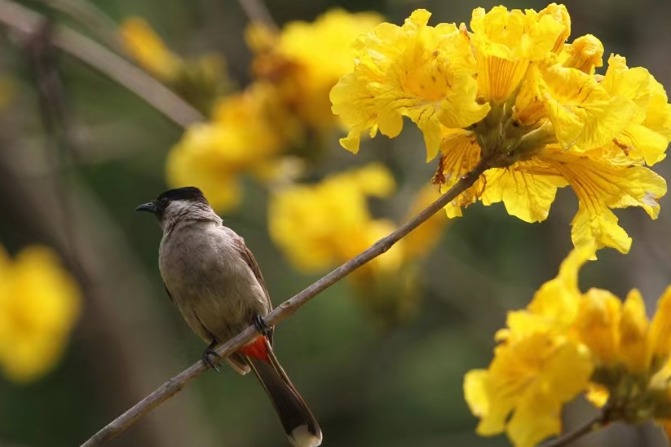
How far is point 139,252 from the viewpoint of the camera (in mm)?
9312

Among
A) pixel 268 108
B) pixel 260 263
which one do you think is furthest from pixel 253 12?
pixel 260 263

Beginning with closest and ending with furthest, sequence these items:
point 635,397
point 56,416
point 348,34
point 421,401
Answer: point 635,397 → point 348,34 → point 421,401 → point 56,416

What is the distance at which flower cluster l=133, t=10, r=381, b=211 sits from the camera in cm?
516

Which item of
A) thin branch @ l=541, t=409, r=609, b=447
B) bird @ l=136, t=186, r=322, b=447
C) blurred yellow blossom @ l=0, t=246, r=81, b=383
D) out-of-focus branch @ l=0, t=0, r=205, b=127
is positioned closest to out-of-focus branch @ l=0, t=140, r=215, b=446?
blurred yellow blossom @ l=0, t=246, r=81, b=383

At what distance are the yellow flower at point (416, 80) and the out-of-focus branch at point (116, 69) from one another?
207 centimetres

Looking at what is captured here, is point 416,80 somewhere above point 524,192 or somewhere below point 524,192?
above

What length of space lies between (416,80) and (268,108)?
272 centimetres

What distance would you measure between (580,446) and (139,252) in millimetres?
5344

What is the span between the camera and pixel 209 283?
4.20 metres

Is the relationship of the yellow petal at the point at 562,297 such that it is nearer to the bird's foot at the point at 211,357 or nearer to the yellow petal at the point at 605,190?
the yellow petal at the point at 605,190

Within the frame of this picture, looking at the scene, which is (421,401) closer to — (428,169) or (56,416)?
(428,169)

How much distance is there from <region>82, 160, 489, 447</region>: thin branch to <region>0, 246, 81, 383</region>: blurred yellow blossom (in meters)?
4.29

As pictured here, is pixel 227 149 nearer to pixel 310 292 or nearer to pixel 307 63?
pixel 307 63

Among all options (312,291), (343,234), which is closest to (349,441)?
(343,234)
